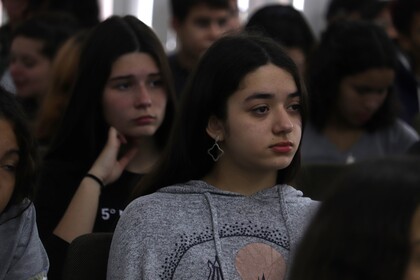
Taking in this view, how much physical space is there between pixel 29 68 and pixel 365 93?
1.45 meters

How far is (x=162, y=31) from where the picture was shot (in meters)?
6.55

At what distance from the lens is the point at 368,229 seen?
1560 mm

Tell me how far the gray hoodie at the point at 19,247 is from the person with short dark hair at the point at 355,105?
1746 mm

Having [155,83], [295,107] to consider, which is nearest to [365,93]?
[155,83]

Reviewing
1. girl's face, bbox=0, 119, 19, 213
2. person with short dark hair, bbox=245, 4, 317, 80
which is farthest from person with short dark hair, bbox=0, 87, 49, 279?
person with short dark hair, bbox=245, 4, 317, 80

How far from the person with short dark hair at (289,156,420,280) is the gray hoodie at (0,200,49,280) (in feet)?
3.84

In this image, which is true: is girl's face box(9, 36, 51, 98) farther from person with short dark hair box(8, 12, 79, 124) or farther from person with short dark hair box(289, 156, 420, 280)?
person with short dark hair box(289, 156, 420, 280)

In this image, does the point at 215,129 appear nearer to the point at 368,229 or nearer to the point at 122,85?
the point at 122,85

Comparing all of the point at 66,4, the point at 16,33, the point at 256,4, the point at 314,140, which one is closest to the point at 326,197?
the point at 314,140

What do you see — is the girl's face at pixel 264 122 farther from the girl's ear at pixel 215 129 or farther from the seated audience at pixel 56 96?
the seated audience at pixel 56 96

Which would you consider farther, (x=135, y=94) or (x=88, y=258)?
(x=135, y=94)

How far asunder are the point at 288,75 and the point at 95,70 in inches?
34.3

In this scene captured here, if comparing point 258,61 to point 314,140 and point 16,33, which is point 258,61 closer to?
point 314,140

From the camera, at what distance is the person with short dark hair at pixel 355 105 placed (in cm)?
425
